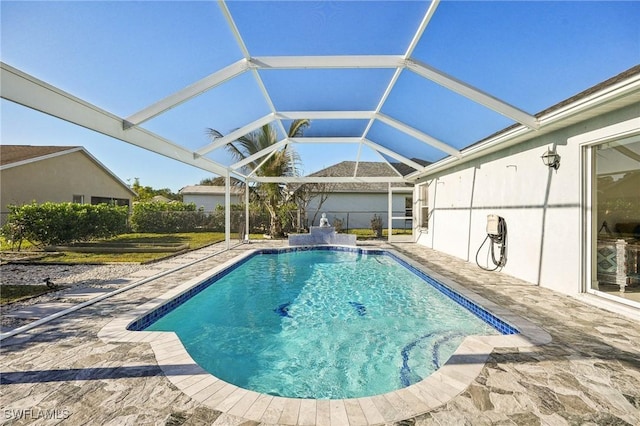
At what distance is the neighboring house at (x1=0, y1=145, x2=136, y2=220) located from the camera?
12.5 m

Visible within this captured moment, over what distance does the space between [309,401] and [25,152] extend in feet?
61.2

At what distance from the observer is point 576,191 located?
5414mm

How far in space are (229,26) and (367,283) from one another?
6.30 m

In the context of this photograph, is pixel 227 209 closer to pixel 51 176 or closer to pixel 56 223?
pixel 56 223

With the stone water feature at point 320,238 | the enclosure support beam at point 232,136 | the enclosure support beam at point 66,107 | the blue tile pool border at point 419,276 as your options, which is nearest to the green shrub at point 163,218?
the stone water feature at point 320,238

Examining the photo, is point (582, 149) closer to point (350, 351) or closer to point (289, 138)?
point (350, 351)

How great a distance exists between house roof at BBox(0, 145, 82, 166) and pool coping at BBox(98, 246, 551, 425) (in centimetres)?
1396

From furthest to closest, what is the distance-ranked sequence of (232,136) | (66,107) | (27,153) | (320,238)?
1. (320,238)
2. (27,153)
3. (232,136)
4. (66,107)

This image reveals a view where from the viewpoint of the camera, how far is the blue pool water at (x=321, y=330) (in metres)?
3.63

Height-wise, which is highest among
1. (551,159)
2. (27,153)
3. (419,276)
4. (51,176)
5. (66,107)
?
(27,153)

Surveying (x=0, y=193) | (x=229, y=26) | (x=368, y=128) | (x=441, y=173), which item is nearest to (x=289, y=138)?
(x=368, y=128)

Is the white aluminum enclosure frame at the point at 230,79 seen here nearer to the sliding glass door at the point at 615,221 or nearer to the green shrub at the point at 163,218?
the sliding glass door at the point at 615,221

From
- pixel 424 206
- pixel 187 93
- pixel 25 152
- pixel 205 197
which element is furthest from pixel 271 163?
pixel 205 197

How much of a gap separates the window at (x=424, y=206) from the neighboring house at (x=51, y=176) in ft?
51.8
